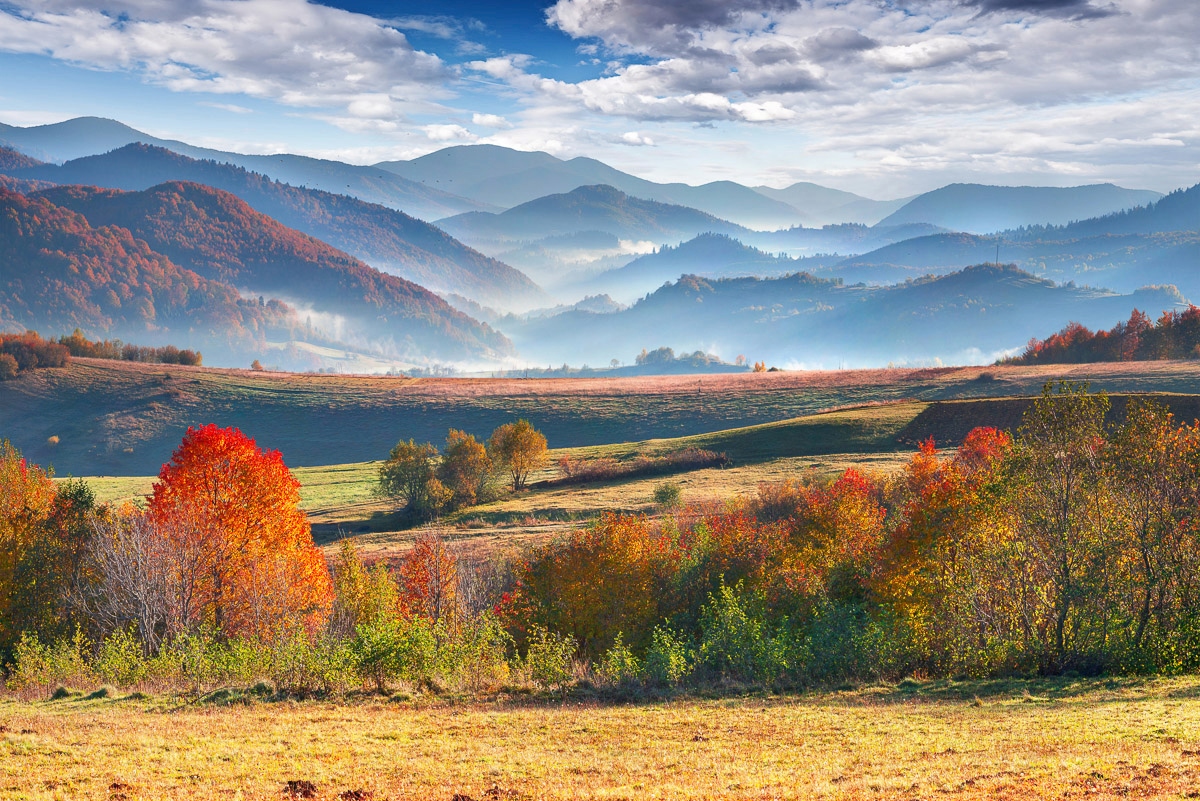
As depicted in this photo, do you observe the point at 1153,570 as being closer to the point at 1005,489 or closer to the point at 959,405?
the point at 1005,489

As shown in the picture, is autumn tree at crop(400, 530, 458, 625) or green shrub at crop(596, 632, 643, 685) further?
autumn tree at crop(400, 530, 458, 625)

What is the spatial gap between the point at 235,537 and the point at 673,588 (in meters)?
27.3

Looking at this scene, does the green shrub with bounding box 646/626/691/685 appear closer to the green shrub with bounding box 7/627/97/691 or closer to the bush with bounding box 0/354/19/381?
the green shrub with bounding box 7/627/97/691

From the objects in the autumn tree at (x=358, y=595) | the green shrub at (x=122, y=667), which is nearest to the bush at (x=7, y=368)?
the autumn tree at (x=358, y=595)

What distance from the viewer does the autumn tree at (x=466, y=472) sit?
297ft

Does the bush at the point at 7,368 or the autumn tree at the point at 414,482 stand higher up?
the bush at the point at 7,368

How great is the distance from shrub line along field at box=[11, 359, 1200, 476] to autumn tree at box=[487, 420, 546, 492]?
4850cm

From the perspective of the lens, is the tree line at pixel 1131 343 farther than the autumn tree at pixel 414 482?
Yes

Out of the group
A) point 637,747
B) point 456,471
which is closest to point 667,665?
point 637,747

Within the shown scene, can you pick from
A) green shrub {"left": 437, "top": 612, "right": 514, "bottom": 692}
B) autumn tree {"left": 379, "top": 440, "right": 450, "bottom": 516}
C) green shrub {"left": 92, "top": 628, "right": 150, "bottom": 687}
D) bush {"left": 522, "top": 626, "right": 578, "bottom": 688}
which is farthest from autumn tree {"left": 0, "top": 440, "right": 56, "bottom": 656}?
bush {"left": 522, "top": 626, "right": 578, "bottom": 688}

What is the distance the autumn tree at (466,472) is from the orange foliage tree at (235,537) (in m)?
33.6

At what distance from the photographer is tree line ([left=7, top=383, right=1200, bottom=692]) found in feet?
92.2

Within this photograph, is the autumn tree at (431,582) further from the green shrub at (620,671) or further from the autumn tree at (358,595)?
the green shrub at (620,671)

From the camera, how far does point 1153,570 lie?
28.6 m
